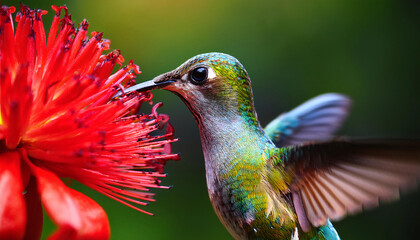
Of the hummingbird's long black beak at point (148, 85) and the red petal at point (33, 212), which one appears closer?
the red petal at point (33, 212)

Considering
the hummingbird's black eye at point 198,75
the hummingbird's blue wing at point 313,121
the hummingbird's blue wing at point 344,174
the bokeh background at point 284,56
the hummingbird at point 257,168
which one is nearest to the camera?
the hummingbird's blue wing at point 344,174

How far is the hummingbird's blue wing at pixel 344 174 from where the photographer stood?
1312mm

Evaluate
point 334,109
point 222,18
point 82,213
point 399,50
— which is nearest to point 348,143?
point 82,213

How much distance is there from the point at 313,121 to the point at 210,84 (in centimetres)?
97

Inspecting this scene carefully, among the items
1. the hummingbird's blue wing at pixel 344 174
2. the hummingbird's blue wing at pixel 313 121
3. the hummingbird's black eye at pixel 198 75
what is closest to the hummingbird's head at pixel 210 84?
the hummingbird's black eye at pixel 198 75

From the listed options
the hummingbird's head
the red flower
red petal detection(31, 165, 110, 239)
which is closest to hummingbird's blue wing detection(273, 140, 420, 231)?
the hummingbird's head

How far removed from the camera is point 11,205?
0.92m

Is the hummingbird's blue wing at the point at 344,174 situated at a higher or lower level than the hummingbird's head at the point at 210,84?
lower

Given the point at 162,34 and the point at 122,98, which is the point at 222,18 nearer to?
the point at 162,34

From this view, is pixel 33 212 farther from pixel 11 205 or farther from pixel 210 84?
pixel 210 84

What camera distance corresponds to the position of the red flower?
38.2 inches

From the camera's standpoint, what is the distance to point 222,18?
413 cm

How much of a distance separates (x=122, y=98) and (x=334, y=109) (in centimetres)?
140

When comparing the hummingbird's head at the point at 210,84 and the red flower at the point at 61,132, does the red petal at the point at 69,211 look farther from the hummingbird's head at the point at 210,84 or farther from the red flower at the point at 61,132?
the hummingbird's head at the point at 210,84
